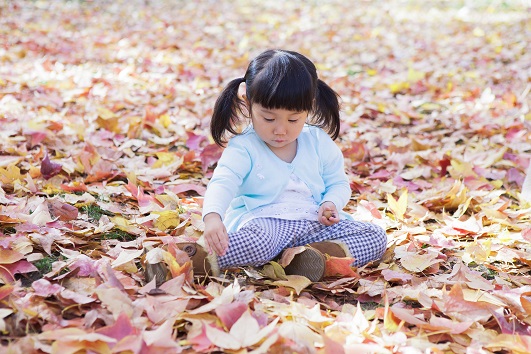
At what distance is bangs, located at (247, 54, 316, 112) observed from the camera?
1.88 m

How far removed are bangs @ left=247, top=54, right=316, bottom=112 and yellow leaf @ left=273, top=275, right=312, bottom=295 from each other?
0.50m

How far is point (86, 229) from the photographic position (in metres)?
2.09

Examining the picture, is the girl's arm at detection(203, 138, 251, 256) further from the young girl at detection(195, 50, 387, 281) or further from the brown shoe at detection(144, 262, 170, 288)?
the brown shoe at detection(144, 262, 170, 288)

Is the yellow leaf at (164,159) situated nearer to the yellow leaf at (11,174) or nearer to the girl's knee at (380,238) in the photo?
the yellow leaf at (11,174)

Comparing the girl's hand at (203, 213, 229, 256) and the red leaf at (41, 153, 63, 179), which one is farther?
the red leaf at (41, 153, 63, 179)

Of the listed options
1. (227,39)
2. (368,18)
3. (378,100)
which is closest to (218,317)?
(378,100)

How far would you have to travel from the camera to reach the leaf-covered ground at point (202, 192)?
1512 millimetres

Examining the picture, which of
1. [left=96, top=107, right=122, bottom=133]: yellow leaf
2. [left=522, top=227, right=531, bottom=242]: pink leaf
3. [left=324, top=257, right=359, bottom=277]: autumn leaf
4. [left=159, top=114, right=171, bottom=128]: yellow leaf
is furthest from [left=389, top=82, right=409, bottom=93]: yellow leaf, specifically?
[left=324, top=257, right=359, bottom=277]: autumn leaf

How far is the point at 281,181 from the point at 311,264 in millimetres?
319

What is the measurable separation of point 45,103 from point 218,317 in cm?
277

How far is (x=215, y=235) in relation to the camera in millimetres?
1797

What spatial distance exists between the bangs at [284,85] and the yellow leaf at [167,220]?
1.84 feet

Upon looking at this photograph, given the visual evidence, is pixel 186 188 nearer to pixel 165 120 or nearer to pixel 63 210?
pixel 63 210

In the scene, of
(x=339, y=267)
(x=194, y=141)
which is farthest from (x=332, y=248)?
(x=194, y=141)
